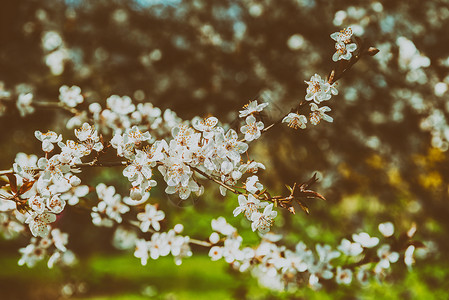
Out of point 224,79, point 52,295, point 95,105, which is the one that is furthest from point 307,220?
point 52,295

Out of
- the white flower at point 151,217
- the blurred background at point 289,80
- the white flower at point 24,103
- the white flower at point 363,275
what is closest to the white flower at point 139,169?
the white flower at point 151,217

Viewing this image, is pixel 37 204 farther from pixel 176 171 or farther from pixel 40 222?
pixel 176 171

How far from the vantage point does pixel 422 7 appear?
4172mm

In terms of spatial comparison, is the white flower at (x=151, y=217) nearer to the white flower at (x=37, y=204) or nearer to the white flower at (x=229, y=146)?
the white flower at (x=37, y=204)

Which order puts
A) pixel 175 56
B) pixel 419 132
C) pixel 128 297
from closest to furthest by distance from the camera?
pixel 419 132
pixel 175 56
pixel 128 297

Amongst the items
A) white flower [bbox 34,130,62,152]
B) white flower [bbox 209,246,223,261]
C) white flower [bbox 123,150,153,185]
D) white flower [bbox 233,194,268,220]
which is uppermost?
white flower [bbox 34,130,62,152]

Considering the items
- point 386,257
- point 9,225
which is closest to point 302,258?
point 386,257

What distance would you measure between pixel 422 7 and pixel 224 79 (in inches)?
94.3

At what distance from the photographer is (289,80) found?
14.5 ft

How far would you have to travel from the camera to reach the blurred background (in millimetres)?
4102

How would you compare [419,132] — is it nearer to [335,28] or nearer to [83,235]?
[335,28]

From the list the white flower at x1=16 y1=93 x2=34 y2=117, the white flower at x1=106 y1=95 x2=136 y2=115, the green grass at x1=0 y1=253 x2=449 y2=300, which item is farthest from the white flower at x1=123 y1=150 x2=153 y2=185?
the green grass at x1=0 y1=253 x2=449 y2=300

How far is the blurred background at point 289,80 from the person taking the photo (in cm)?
410

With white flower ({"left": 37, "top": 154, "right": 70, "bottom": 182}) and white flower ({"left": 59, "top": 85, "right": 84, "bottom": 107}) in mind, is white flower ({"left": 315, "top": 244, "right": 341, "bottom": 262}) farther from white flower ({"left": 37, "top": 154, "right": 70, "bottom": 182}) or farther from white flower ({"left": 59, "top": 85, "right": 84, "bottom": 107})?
white flower ({"left": 59, "top": 85, "right": 84, "bottom": 107})
